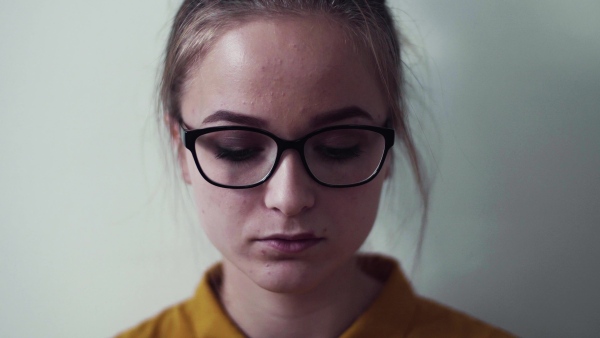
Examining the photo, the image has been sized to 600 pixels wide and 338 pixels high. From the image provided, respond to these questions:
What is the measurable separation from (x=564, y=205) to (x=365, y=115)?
52cm

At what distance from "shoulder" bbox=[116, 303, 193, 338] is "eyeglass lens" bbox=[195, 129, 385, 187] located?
1.15ft

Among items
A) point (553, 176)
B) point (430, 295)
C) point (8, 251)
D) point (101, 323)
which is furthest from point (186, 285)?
point (553, 176)

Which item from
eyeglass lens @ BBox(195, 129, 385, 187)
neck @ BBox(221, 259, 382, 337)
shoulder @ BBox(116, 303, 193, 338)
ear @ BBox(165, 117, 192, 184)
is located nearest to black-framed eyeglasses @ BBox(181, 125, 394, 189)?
eyeglass lens @ BBox(195, 129, 385, 187)

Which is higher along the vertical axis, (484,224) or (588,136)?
(588,136)

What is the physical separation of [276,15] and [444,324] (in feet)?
2.10

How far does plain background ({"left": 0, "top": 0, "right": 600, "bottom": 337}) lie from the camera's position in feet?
3.68

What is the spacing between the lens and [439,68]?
3.76 ft

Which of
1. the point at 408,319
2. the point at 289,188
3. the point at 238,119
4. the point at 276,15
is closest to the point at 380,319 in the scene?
the point at 408,319

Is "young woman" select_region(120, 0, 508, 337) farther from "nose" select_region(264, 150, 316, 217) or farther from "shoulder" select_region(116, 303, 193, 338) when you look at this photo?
"shoulder" select_region(116, 303, 193, 338)

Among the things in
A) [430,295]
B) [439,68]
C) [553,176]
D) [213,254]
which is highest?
[439,68]

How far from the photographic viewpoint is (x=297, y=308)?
3.32 ft

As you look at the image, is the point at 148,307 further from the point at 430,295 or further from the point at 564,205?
the point at 564,205

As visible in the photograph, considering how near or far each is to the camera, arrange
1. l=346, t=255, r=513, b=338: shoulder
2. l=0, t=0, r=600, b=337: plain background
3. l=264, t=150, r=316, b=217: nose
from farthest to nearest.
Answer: l=0, t=0, r=600, b=337: plain background → l=346, t=255, r=513, b=338: shoulder → l=264, t=150, r=316, b=217: nose

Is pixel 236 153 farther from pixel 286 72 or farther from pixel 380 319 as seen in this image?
pixel 380 319
